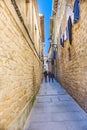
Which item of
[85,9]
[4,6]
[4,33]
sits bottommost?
[4,33]

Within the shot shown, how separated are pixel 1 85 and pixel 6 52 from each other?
23.9 inches

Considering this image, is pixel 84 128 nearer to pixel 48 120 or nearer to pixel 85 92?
pixel 48 120

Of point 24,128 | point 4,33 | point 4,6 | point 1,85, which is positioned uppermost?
point 4,6

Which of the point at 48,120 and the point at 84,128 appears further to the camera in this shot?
the point at 48,120

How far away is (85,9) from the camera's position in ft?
18.4

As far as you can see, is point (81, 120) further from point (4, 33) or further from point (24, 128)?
point (4, 33)

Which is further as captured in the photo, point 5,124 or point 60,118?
point 60,118

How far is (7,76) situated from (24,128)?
206 centimetres

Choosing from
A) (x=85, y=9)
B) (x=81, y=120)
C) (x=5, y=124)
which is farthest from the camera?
(x=85, y=9)

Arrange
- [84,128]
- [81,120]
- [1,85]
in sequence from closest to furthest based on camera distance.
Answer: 1. [1,85]
2. [84,128]
3. [81,120]

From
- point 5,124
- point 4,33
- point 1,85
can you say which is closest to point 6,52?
point 4,33

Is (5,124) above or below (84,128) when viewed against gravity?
above

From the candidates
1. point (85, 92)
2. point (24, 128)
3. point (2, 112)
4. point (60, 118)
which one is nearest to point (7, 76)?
point (2, 112)

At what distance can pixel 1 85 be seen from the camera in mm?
2691
